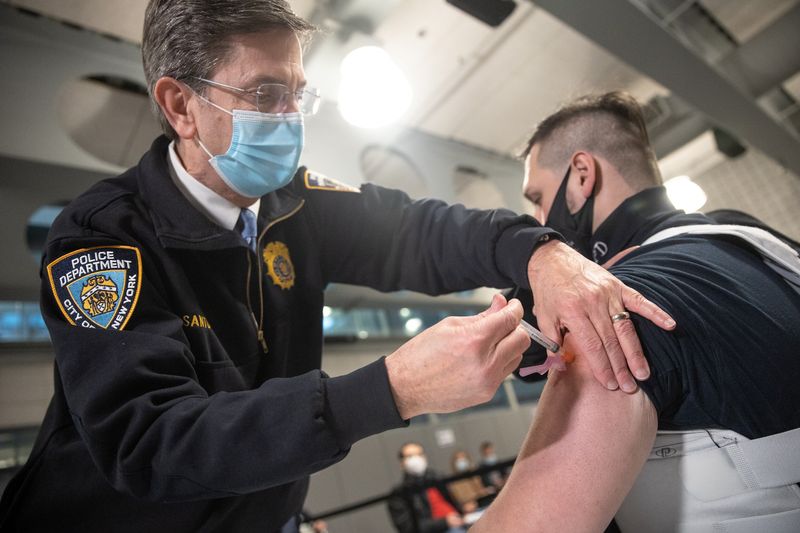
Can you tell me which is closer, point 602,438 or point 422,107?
point 602,438

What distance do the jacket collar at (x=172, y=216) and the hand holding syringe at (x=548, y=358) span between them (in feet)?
2.33

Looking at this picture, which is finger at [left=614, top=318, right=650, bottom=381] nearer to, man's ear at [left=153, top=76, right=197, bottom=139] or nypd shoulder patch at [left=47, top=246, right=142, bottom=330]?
nypd shoulder patch at [left=47, top=246, right=142, bottom=330]

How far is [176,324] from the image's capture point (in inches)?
33.7

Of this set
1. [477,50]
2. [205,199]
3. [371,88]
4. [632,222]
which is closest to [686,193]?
[477,50]

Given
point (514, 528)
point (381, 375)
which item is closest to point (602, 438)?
point (514, 528)

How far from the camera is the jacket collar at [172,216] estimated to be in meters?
1.02

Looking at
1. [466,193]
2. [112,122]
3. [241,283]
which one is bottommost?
[241,283]

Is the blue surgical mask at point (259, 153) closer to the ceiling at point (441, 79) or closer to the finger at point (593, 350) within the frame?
the finger at point (593, 350)

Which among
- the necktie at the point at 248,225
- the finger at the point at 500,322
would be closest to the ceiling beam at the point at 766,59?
the necktie at the point at 248,225

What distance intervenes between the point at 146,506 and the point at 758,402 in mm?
1148

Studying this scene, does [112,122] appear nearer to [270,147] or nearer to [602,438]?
[270,147]

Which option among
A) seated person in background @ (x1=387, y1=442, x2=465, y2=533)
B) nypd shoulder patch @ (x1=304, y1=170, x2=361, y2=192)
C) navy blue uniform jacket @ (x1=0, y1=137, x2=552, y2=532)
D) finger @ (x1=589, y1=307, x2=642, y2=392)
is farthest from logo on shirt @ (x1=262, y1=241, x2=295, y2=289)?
seated person in background @ (x1=387, y1=442, x2=465, y2=533)

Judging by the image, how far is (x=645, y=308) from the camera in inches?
33.0

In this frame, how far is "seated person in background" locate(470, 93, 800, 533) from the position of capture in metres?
0.79
